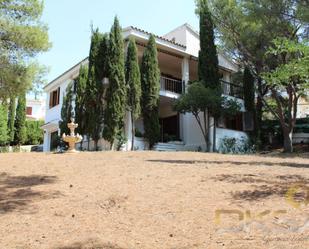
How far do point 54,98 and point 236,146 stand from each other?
13563mm

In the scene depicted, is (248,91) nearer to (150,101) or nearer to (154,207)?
(150,101)

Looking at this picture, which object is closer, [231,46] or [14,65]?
[14,65]

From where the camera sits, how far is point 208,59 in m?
19.8

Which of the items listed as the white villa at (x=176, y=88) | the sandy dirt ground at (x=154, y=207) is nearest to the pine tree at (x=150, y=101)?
the white villa at (x=176, y=88)

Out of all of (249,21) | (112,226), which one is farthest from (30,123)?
(112,226)

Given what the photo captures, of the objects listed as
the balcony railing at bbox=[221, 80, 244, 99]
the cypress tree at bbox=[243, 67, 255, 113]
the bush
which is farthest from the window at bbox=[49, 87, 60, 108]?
the cypress tree at bbox=[243, 67, 255, 113]

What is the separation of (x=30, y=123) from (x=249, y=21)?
76.3ft

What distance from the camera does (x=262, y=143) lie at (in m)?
23.2

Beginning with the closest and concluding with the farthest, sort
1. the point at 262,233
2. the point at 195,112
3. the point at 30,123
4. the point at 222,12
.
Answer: the point at 262,233 < the point at 195,112 < the point at 222,12 < the point at 30,123

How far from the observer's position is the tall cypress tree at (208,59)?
768 inches

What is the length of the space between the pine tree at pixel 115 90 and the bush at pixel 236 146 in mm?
5602

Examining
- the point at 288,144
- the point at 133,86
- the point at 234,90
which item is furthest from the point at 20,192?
the point at 234,90

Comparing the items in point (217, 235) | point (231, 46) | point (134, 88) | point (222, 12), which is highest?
point (222, 12)

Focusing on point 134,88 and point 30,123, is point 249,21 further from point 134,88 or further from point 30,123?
point 30,123
